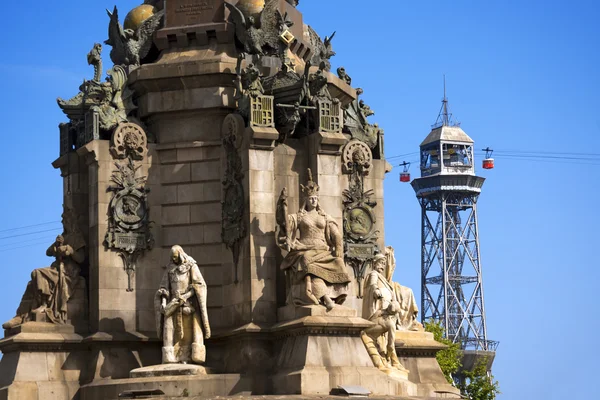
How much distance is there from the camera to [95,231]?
39.7m

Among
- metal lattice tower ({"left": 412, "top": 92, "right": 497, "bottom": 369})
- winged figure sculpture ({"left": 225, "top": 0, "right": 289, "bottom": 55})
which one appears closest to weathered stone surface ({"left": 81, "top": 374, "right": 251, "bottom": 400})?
winged figure sculpture ({"left": 225, "top": 0, "right": 289, "bottom": 55})

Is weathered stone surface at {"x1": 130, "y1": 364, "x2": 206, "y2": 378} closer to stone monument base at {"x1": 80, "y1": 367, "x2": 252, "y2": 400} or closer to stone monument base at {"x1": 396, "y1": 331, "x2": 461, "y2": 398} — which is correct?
stone monument base at {"x1": 80, "y1": 367, "x2": 252, "y2": 400}

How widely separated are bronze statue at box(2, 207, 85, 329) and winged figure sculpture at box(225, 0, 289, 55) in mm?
6465

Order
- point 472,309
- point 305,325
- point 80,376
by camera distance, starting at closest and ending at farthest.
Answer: point 305,325 → point 80,376 → point 472,309

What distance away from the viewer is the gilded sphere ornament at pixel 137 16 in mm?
41969

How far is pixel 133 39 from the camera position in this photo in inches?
1626

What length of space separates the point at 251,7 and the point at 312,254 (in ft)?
23.6

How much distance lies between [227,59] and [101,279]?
6329 millimetres

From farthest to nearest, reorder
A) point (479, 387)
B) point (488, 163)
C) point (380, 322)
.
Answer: point (488, 163) → point (479, 387) → point (380, 322)

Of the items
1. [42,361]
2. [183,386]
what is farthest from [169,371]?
[42,361]

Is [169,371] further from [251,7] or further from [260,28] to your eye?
[251,7]

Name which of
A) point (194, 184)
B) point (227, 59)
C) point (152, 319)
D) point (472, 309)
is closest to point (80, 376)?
point (152, 319)

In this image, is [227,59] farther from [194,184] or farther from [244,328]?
[244,328]

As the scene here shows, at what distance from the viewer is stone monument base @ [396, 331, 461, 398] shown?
133 ft
